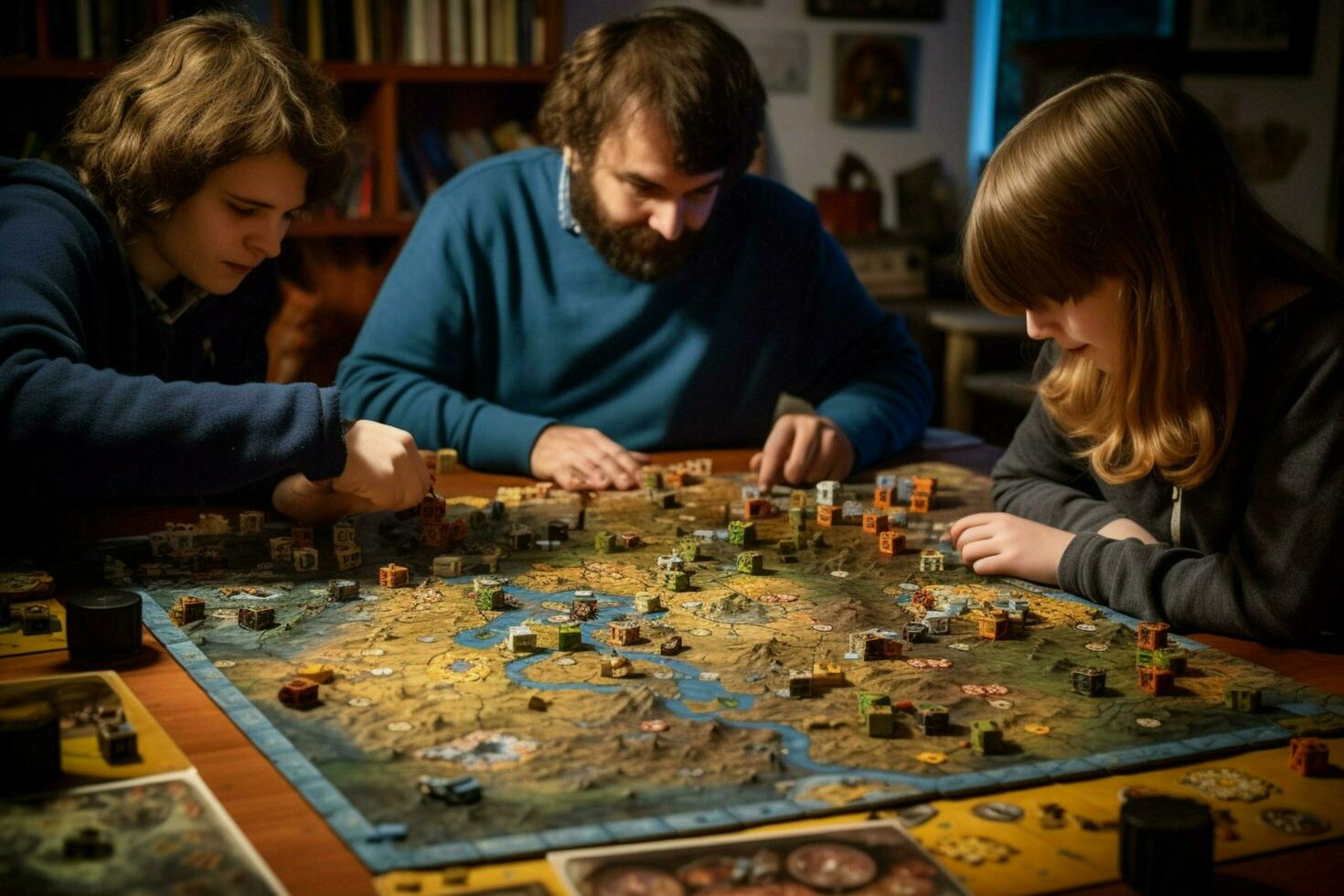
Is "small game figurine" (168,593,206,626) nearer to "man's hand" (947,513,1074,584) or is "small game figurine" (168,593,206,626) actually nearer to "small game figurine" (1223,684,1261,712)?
"man's hand" (947,513,1074,584)

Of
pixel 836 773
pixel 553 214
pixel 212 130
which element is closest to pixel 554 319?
pixel 553 214

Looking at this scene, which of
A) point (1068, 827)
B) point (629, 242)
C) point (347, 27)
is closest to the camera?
point (1068, 827)

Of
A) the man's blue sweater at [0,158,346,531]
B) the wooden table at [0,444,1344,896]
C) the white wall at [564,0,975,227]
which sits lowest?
the wooden table at [0,444,1344,896]

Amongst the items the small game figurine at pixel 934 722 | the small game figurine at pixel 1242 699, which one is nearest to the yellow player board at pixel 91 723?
the small game figurine at pixel 934 722

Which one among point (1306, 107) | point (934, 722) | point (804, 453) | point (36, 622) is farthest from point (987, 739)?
point (1306, 107)

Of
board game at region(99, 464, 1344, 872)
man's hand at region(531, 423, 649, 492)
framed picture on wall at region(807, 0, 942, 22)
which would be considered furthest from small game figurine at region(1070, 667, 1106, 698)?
framed picture on wall at region(807, 0, 942, 22)

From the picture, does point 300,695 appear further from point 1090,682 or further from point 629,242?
point 629,242
